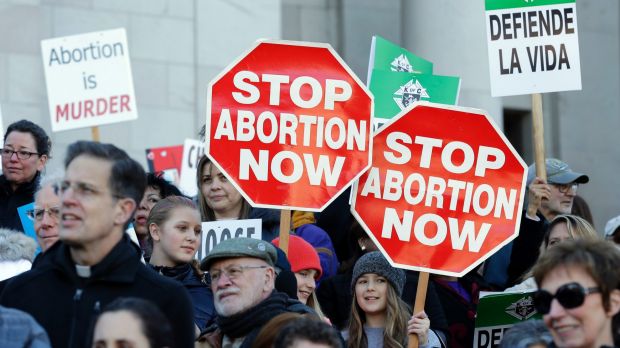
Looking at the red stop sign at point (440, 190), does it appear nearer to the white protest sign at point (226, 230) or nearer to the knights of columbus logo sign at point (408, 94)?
the white protest sign at point (226, 230)

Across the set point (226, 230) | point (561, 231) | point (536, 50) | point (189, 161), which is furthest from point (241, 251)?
point (189, 161)

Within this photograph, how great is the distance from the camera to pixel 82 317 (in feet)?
21.1

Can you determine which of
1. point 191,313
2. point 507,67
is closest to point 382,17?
point 507,67

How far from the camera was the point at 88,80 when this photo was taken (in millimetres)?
12109

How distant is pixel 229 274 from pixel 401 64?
430 centimetres

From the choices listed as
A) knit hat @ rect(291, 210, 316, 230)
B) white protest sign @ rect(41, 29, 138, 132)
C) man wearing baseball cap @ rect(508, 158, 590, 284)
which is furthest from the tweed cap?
white protest sign @ rect(41, 29, 138, 132)

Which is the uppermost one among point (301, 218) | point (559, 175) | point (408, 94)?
point (408, 94)

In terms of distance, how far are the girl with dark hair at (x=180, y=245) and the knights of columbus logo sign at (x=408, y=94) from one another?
2315mm

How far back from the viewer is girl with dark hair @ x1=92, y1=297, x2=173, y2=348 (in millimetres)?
5957

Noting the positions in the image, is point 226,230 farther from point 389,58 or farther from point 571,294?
point 571,294

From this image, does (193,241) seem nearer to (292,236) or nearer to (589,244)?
(292,236)

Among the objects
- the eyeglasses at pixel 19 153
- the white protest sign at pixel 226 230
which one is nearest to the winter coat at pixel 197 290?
the white protest sign at pixel 226 230

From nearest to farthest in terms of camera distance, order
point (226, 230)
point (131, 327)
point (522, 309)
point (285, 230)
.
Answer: point (131, 327) < point (285, 230) < point (522, 309) < point (226, 230)

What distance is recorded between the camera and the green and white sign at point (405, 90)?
34.6 ft
